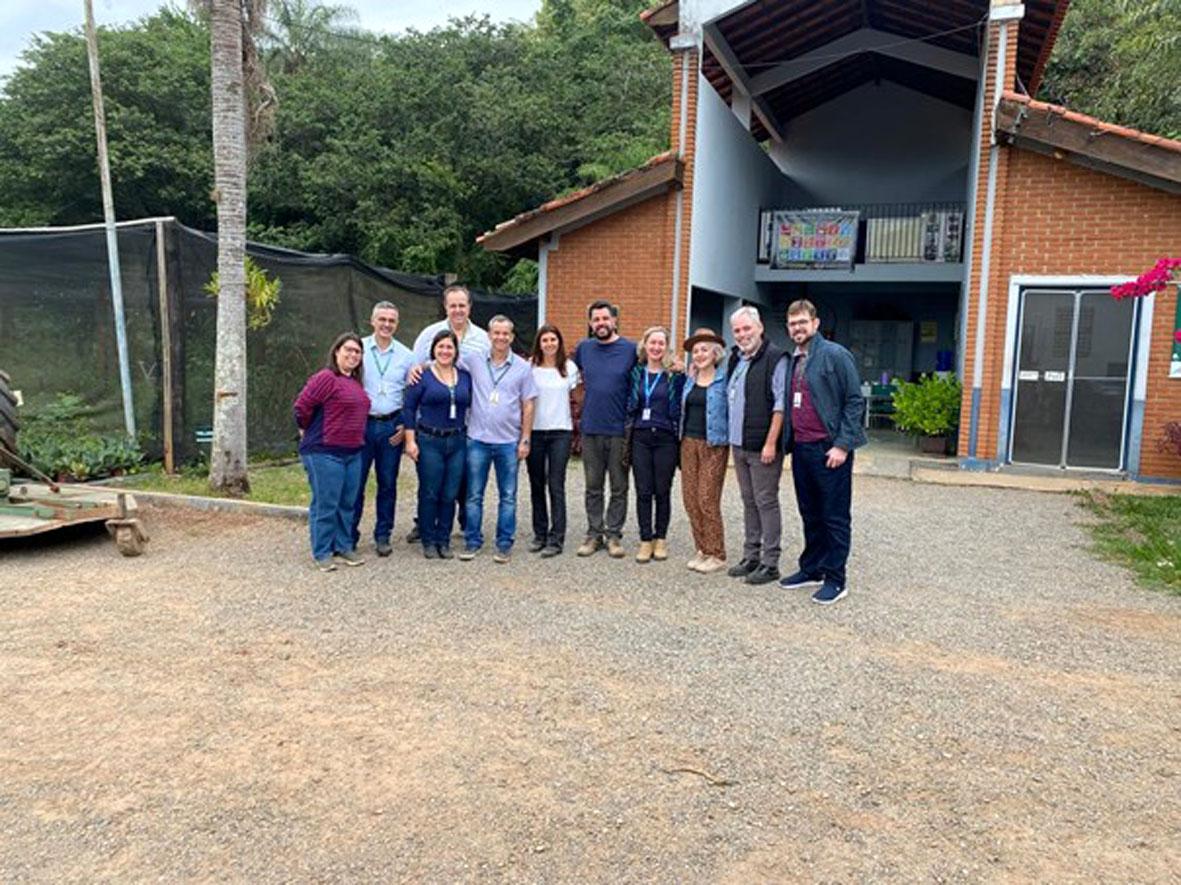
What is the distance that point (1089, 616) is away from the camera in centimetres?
514

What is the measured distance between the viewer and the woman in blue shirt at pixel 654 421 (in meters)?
6.01

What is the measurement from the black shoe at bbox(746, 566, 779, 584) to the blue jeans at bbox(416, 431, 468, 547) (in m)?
2.05

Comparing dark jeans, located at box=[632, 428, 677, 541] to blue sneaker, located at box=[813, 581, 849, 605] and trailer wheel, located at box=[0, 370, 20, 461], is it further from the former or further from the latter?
trailer wheel, located at box=[0, 370, 20, 461]

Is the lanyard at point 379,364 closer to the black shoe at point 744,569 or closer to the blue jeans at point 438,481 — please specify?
the blue jeans at point 438,481

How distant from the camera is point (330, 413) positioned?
5730 mm

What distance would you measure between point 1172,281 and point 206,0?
29.7ft

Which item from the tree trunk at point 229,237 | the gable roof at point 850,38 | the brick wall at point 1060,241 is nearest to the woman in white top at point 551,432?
the tree trunk at point 229,237

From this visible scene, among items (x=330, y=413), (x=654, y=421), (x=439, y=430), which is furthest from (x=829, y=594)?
(x=330, y=413)

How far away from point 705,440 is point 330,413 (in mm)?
2408

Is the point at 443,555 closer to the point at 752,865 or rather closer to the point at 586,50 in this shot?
the point at 752,865

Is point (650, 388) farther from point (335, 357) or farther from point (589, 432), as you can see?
point (335, 357)

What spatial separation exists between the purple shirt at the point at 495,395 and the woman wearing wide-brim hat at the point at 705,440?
3.60ft

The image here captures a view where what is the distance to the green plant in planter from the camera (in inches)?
463

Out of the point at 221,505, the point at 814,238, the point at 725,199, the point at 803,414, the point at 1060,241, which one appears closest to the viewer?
the point at 803,414
